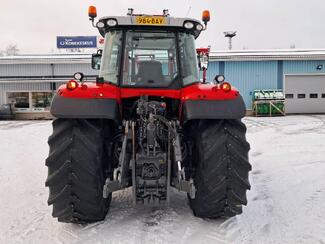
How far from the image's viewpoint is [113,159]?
4.54m

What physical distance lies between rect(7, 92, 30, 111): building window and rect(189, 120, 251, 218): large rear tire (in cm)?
2083

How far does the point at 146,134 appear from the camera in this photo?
426cm

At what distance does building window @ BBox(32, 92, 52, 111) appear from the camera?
22938mm

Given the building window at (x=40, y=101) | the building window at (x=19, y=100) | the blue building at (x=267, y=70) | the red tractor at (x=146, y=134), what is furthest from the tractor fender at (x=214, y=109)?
the building window at (x=19, y=100)

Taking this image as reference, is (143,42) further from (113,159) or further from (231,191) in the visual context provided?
(231,191)

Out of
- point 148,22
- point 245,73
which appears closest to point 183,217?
point 148,22

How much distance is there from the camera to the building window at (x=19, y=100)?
2297 centimetres

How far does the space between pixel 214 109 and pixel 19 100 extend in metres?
21.4

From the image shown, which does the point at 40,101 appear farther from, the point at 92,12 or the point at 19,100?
the point at 92,12

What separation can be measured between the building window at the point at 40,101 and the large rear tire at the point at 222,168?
66.6ft

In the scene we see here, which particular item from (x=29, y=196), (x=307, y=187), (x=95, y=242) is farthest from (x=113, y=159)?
(x=307, y=187)

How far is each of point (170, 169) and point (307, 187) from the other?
2827 millimetres

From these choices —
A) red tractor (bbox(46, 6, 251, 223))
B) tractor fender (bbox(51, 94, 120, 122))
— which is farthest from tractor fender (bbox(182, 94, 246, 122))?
tractor fender (bbox(51, 94, 120, 122))

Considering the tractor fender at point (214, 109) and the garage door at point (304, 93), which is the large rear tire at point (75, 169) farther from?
the garage door at point (304, 93)
